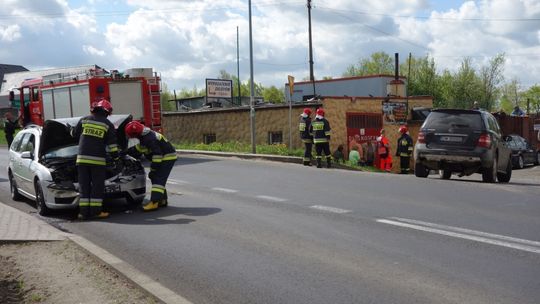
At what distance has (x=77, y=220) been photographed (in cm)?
925

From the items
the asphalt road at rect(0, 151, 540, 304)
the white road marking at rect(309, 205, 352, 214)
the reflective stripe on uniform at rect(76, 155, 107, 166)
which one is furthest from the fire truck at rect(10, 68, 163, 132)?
the white road marking at rect(309, 205, 352, 214)

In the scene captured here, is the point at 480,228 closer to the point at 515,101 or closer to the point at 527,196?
the point at 527,196

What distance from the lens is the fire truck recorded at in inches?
784

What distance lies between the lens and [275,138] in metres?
24.2

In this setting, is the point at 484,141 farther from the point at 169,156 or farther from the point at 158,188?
the point at 158,188

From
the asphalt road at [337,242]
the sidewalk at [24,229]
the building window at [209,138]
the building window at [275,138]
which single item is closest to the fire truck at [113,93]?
the building window at [275,138]

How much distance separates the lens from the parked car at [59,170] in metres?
9.34

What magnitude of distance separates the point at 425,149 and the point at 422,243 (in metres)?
7.22

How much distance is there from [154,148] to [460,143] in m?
7.30

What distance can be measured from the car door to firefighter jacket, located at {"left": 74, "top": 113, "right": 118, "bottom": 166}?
156cm

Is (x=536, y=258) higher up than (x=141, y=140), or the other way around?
(x=141, y=140)

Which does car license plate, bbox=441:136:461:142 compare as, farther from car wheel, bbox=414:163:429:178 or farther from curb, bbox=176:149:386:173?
curb, bbox=176:149:386:173

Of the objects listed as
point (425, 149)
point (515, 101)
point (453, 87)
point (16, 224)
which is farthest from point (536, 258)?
point (515, 101)

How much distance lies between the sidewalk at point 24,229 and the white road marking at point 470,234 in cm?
448
